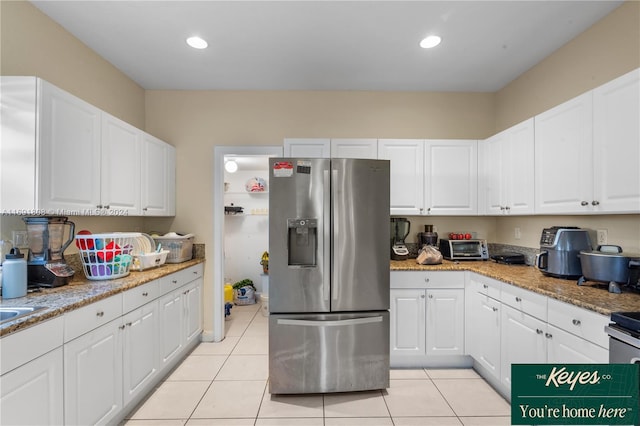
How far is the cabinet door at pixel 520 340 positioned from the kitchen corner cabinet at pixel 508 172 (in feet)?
2.90

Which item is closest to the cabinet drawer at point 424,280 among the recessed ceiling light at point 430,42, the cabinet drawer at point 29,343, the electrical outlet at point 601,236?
the electrical outlet at point 601,236

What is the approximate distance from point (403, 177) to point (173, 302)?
250 cm

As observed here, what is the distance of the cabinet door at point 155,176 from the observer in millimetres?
2703

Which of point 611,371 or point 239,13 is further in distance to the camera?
point 239,13

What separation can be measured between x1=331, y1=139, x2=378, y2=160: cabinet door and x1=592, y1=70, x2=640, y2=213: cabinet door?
1664 millimetres

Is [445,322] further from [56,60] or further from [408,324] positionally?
[56,60]

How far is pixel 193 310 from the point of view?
297 cm

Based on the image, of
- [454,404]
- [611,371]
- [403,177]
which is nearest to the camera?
[611,371]

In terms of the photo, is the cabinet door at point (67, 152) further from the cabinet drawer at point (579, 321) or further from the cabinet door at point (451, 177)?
the cabinet drawer at point (579, 321)

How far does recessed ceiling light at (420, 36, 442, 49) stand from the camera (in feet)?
7.52

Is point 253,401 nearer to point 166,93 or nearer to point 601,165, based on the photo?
point 601,165

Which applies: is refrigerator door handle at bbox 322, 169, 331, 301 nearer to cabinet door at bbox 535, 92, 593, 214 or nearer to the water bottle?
cabinet door at bbox 535, 92, 593, 214

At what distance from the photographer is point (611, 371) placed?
1288 mm

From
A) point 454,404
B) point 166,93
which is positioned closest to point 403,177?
point 454,404
